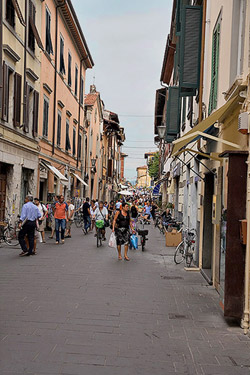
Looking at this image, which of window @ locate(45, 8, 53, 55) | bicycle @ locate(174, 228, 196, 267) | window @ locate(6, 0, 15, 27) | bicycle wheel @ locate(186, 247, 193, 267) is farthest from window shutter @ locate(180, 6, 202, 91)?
window @ locate(45, 8, 53, 55)

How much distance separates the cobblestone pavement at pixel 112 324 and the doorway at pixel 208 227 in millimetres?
478

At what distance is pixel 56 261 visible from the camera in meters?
12.9

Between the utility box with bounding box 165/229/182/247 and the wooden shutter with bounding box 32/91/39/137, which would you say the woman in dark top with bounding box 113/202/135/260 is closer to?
the utility box with bounding box 165/229/182/247

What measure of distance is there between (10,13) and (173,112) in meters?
7.61

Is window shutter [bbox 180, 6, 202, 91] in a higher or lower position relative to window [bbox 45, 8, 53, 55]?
lower

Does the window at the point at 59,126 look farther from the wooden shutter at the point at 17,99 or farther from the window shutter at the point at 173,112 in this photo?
the wooden shutter at the point at 17,99

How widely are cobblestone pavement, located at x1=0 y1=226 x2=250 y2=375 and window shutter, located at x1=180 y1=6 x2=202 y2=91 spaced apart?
17.7 ft

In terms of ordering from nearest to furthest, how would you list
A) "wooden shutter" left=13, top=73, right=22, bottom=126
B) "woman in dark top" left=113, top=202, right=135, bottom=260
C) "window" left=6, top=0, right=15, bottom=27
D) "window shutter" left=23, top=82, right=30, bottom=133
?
1. "woman in dark top" left=113, top=202, right=135, bottom=260
2. "window" left=6, top=0, right=15, bottom=27
3. "wooden shutter" left=13, top=73, right=22, bottom=126
4. "window shutter" left=23, top=82, right=30, bottom=133

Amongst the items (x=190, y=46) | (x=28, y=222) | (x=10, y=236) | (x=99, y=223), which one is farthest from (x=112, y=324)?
(x=10, y=236)

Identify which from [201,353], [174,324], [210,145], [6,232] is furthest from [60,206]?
[201,353]

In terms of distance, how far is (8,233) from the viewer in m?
16.7

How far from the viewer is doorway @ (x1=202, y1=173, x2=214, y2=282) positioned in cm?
1156

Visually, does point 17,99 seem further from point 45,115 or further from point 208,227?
point 208,227

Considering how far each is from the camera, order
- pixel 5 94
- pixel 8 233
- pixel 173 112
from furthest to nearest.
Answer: pixel 173 112 < pixel 8 233 < pixel 5 94
